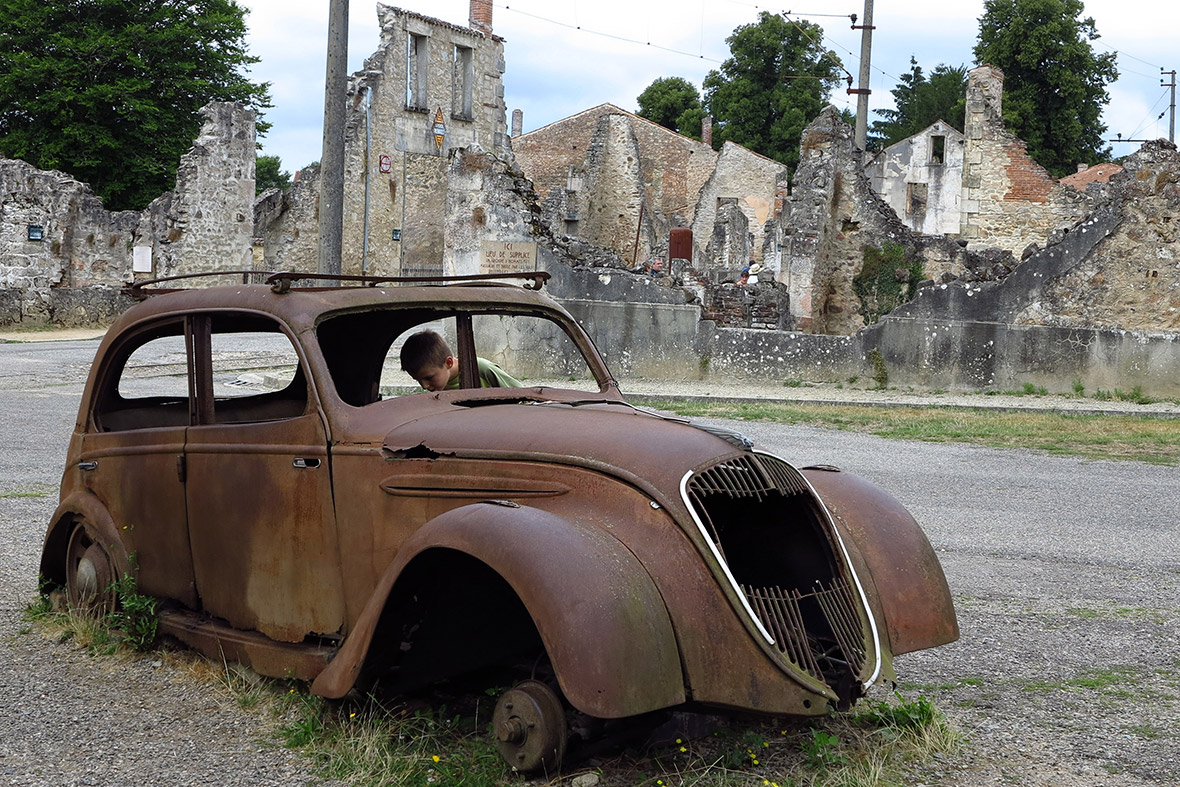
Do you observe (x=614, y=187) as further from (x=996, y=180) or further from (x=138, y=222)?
(x=138, y=222)

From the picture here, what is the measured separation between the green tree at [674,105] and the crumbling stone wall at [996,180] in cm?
2866

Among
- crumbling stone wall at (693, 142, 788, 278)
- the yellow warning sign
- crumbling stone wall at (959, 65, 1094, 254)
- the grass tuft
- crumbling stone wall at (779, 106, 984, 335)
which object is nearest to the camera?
the grass tuft

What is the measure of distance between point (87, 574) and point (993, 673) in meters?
4.00

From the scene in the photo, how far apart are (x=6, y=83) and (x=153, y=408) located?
40.1 meters

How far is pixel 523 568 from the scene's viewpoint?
3.20 m

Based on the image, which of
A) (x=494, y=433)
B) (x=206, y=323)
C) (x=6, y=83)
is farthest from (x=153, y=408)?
(x=6, y=83)

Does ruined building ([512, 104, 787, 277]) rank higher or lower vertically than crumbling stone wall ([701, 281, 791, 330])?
higher

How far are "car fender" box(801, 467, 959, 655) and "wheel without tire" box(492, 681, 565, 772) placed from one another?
1.24 metres

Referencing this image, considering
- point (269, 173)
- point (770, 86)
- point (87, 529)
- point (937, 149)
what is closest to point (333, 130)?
point (87, 529)

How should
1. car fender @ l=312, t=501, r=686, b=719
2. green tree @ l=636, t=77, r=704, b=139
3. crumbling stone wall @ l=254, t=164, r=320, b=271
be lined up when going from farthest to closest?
green tree @ l=636, t=77, r=704, b=139
crumbling stone wall @ l=254, t=164, r=320, b=271
car fender @ l=312, t=501, r=686, b=719

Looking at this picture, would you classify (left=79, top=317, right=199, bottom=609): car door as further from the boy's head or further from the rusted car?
the boy's head

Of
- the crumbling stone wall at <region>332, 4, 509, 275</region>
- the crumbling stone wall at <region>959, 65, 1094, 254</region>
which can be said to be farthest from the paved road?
the crumbling stone wall at <region>959, 65, 1094, 254</region>

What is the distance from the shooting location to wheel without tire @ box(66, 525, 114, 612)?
15.9 feet

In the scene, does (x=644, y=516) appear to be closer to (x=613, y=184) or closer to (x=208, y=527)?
(x=208, y=527)
